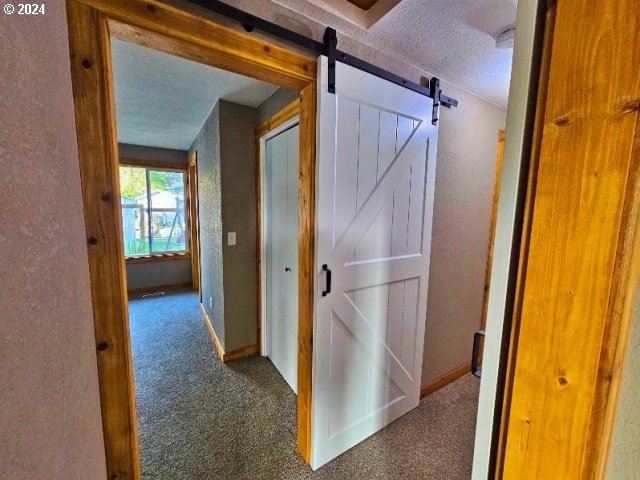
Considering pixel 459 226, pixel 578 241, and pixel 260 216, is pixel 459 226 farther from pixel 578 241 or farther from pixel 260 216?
pixel 578 241

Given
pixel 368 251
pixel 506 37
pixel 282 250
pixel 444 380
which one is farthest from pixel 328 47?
pixel 444 380

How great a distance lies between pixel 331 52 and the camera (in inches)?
49.6

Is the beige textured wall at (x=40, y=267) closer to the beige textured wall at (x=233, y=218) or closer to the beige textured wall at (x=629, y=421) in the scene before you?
the beige textured wall at (x=629, y=421)

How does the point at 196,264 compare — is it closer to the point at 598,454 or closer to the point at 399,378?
the point at 399,378

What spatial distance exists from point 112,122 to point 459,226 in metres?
2.11

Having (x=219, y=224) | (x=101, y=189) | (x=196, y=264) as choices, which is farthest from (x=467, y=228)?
(x=196, y=264)

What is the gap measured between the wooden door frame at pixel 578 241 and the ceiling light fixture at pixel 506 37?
45.3 inches

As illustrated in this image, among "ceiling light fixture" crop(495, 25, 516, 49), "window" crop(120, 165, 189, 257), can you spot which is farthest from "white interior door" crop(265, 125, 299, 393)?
"window" crop(120, 165, 189, 257)

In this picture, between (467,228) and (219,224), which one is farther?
(219,224)

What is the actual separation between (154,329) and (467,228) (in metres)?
3.28

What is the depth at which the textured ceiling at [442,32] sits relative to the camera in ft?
3.89

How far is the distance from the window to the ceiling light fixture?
4.50 meters

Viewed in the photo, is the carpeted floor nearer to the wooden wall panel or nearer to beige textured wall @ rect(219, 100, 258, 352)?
the wooden wall panel

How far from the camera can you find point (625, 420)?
43 cm
